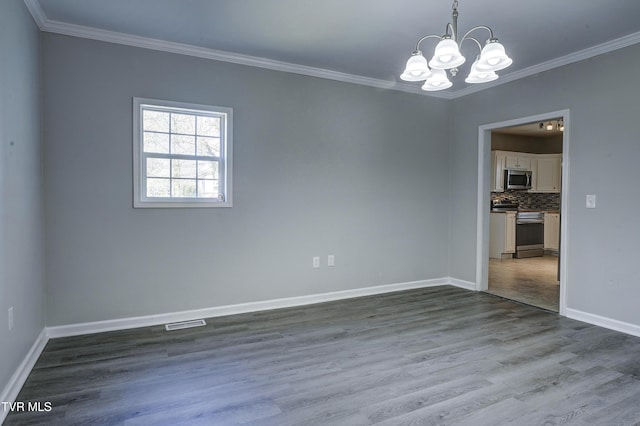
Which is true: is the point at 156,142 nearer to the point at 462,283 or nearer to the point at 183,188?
the point at 183,188

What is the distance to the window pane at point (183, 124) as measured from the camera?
3617 millimetres

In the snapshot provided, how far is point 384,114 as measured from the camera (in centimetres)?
466

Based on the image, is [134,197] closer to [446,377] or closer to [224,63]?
[224,63]

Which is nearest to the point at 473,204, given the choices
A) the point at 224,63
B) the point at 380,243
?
the point at 380,243

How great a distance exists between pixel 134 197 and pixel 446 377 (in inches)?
115

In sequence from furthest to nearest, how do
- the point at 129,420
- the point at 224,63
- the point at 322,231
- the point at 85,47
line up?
the point at 322,231 < the point at 224,63 < the point at 85,47 < the point at 129,420

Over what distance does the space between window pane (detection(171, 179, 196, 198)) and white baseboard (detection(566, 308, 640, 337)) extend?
3.89 m

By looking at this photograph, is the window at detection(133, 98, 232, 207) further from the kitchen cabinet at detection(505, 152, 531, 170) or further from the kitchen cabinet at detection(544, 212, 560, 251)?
the kitchen cabinet at detection(544, 212, 560, 251)

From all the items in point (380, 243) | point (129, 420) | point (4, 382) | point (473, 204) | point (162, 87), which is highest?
point (162, 87)

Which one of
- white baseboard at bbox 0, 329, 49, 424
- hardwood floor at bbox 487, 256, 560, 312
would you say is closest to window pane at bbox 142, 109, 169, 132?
white baseboard at bbox 0, 329, 49, 424

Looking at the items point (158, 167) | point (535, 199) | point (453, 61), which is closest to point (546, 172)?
point (535, 199)

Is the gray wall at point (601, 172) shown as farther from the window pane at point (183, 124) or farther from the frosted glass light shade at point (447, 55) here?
the window pane at point (183, 124)

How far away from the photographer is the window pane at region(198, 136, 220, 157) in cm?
373

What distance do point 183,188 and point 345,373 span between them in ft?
7.41
